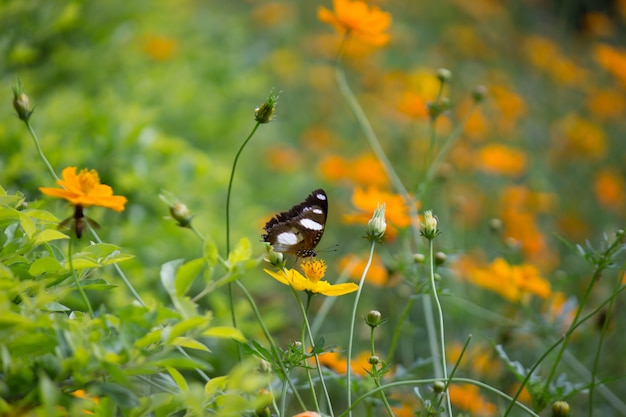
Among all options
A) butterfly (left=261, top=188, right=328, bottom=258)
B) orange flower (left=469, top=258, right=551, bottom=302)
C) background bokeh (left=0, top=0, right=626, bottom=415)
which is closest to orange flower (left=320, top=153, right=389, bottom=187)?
background bokeh (left=0, top=0, right=626, bottom=415)

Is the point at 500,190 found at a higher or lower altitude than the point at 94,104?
lower

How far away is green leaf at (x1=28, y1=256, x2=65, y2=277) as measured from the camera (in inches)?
25.0

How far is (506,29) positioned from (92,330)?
390 centimetres

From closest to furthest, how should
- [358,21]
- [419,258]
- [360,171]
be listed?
[419,258]
[358,21]
[360,171]

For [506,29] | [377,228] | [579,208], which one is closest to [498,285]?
[377,228]

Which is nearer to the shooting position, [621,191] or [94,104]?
[94,104]

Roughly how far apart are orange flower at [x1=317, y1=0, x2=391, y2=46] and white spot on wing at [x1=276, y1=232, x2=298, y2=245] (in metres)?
0.51

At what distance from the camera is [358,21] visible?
1167mm

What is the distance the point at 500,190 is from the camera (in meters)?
2.62

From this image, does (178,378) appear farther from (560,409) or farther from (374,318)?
(560,409)

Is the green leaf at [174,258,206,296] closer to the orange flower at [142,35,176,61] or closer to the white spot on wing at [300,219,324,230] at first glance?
the white spot on wing at [300,219,324,230]

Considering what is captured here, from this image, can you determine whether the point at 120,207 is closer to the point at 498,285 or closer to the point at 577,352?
the point at 498,285

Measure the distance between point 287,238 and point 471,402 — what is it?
2.11 feet

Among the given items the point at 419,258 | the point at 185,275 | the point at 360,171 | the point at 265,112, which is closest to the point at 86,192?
the point at 185,275
